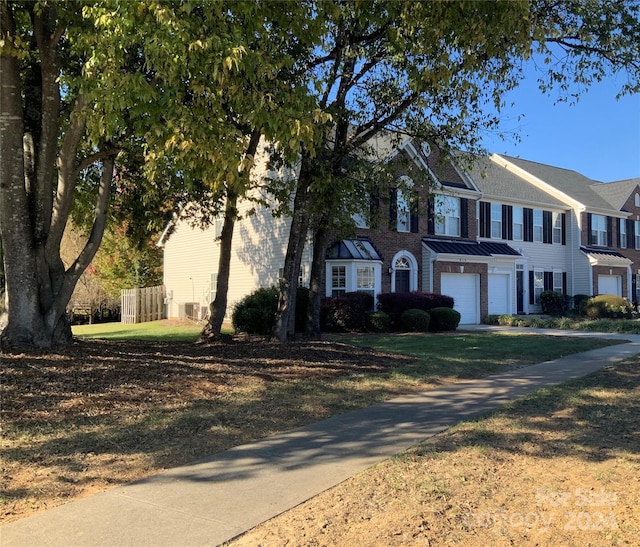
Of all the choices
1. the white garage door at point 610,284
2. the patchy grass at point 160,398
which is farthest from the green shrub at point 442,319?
the white garage door at point 610,284

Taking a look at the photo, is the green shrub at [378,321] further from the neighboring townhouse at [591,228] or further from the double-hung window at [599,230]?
the double-hung window at [599,230]

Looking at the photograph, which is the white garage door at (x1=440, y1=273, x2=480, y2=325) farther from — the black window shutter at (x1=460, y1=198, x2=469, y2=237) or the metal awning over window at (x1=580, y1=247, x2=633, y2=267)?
the metal awning over window at (x1=580, y1=247, x2=633, y2=267)

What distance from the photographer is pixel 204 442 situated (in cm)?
618

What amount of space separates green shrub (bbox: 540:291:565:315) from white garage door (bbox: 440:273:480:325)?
17.9ft

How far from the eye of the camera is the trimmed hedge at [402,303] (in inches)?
813

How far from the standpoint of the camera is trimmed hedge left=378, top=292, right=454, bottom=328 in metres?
20.6

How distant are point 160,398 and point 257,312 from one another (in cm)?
936

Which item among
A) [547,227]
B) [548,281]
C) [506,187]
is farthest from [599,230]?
[506,187]

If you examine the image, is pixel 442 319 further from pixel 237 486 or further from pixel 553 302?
pixel 237 486

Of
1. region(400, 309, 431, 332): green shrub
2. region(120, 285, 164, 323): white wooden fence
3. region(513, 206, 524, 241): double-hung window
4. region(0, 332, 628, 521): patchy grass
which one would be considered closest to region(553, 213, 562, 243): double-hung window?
region(513, 206, 524, 241): double-hung window

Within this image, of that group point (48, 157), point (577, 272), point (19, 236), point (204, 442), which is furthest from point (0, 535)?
point (577, 272)

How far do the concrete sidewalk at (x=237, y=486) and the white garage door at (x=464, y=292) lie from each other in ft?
52.9

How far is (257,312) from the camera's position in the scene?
56.1ft

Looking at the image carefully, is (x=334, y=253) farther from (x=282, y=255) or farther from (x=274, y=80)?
(x=274, y=80)
